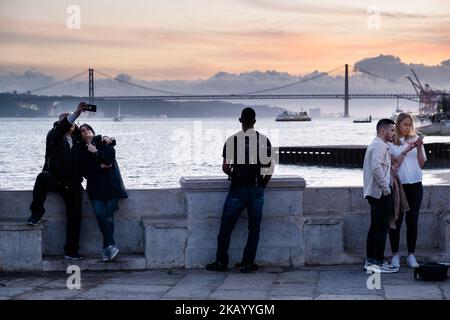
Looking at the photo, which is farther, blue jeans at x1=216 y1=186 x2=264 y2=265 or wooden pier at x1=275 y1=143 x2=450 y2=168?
wooden pier at x1=275 y1=143 x2=450 y2=168

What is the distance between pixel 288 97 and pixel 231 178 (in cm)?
16594

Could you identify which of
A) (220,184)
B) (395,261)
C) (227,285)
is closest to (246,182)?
(220,184)

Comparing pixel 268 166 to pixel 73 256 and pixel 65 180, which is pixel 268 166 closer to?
pixel 65 180

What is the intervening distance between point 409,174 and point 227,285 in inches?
92.1

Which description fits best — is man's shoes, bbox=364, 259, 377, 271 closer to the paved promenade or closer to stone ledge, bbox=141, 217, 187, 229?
the paved promenade

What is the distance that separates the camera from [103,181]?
898cm

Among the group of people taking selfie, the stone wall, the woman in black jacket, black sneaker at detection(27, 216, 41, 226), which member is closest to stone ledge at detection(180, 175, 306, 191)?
the stone wall

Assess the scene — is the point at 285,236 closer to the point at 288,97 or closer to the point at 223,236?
the point at 223,236

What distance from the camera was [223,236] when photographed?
29.2 feet

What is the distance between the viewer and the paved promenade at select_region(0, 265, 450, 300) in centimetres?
767

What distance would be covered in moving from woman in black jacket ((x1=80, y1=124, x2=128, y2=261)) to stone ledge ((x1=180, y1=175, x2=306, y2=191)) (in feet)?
2.47

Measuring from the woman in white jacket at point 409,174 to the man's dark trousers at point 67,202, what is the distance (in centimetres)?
344

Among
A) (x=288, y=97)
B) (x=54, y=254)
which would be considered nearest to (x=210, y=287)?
(x=54, y=254)

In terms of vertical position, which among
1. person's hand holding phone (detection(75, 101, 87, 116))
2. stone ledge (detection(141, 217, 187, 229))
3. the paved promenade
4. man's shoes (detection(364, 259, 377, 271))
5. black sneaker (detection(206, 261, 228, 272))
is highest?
person's hand holding phone (detection(75, 101, 87, 116))
